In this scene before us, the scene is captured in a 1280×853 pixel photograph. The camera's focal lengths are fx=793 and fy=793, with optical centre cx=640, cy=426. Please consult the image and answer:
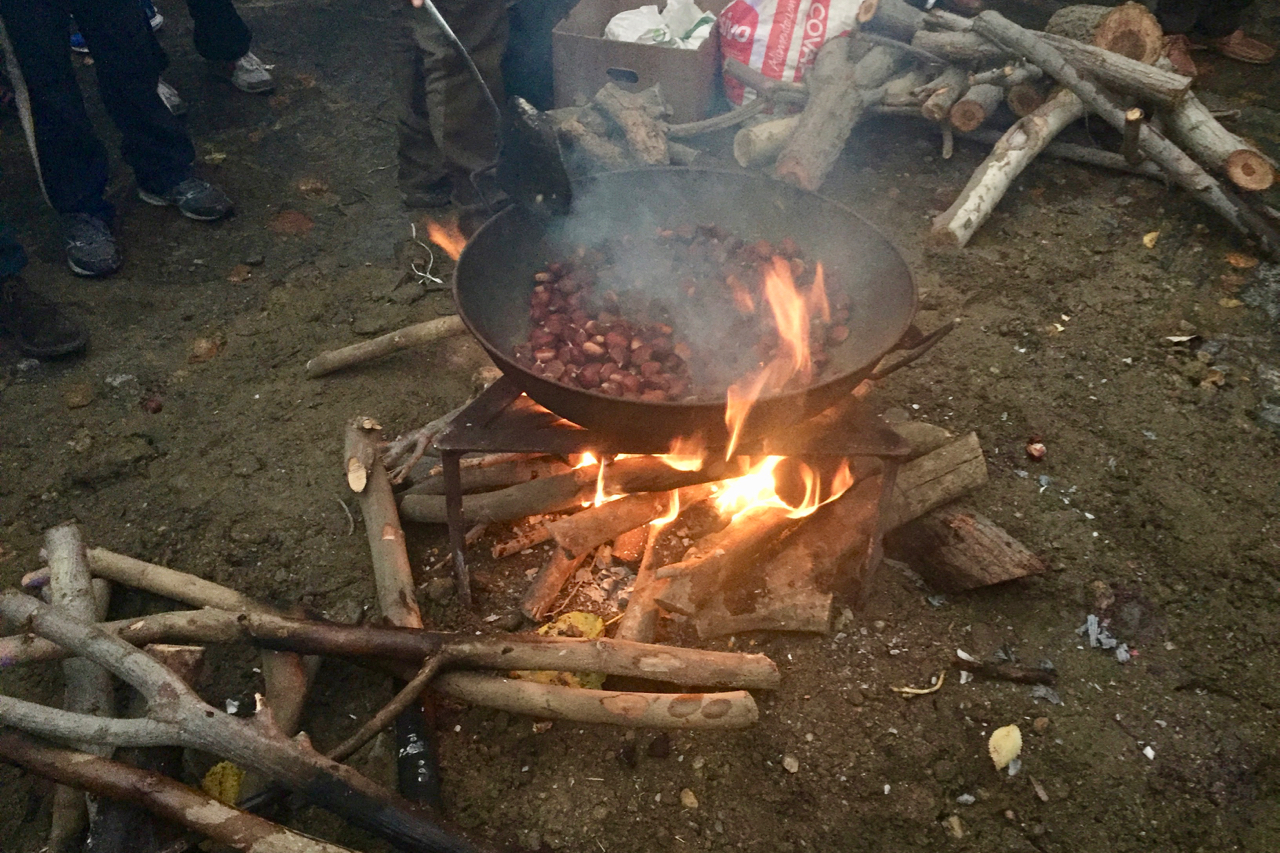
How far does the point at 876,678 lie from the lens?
2670 millimetres

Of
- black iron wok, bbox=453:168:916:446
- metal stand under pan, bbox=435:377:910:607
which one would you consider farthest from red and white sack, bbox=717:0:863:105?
metal stand under pan, bbox=435:377:910:607

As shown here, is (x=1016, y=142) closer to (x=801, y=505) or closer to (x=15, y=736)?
(x=801, y=505)

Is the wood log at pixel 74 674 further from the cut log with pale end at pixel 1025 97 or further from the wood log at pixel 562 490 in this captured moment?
the cut log with pale end at pixel 1025 97

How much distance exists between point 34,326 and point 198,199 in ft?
4.36

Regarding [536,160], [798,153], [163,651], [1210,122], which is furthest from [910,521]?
[1210,122]

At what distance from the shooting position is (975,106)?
496 cm

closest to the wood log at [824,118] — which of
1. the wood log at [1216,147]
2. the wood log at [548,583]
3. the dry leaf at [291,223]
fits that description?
the wood log at [1216,147]

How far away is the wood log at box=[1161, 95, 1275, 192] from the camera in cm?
436

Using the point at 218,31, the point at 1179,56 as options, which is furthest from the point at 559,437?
the point at 1179,56

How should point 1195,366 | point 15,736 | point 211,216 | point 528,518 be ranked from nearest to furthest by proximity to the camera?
point 15,736
point 528,518
point 1195,366
point 211,216

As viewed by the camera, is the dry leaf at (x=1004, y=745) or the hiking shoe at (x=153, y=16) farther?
the hiking shoe at (x=153, y=16)

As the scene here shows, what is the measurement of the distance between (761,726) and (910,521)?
923mm

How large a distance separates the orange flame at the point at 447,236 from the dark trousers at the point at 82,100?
5.23ft

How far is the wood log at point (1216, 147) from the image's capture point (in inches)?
172
